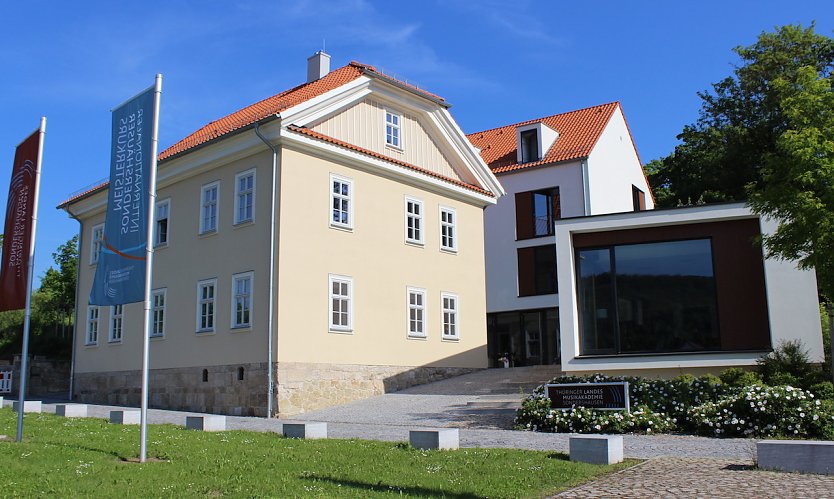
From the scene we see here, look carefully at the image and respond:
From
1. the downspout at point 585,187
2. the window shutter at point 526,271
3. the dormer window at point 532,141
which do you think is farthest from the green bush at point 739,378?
the dormer window at point 532,141

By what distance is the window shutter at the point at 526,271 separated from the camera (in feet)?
114

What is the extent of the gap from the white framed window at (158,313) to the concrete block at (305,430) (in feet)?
42.2

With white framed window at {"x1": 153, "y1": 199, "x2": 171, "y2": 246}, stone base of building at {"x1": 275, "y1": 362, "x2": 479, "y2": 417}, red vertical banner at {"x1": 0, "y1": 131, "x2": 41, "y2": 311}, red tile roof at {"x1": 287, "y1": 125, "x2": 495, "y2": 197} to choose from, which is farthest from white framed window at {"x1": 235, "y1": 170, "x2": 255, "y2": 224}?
red vertical banner at {"x1": 0, "y1": 131, "x2": 41, "y2": 311}

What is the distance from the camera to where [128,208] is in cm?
1191

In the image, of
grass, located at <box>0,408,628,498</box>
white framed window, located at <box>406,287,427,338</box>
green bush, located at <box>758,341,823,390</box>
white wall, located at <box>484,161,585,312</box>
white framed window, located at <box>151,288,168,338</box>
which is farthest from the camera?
white wall, located at <box>484,161,585,312</box>

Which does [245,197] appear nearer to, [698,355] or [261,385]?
[261,385]

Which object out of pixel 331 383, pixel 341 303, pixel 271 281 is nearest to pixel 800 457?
pixel 331 383

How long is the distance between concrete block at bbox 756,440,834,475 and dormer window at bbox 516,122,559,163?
87.2 feet

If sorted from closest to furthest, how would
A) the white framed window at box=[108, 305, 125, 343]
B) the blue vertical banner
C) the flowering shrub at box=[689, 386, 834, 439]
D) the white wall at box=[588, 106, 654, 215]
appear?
the blue vertical banner < the flowering shrub at box=[689, 386, 834, 439] < the white framed window at box=[108, 305, 125, 343] < the white wall at box=[588, 106, 654, 215]

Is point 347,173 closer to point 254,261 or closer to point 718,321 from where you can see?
point 254,261

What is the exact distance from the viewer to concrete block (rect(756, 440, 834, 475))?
937 centimetres

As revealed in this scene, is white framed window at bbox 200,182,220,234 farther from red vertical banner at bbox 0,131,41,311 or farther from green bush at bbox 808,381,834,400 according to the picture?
green bush at bbox 808,381,834,400

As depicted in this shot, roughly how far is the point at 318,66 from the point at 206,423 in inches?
672

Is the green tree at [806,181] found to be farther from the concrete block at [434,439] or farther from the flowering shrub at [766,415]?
the concrete block at [434,439]
